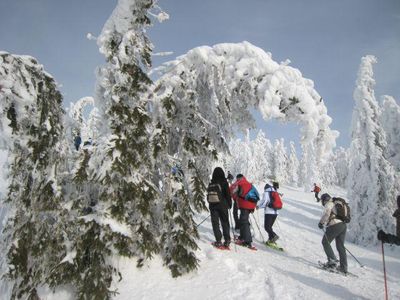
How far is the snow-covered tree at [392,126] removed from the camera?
91.5 feet

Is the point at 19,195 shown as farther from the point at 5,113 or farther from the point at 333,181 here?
the point at 333,181

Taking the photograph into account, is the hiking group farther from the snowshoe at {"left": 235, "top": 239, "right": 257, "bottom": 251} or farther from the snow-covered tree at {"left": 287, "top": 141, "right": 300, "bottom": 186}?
the snow-covered tree at {"left": 287, "top": 141, "right": 300, "bottom": 186}

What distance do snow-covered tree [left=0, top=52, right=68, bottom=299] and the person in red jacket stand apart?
4.79 meters

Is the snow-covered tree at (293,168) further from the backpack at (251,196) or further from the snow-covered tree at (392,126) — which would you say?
the backpack at (251,196)

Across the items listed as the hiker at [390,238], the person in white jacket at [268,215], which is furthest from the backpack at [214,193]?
the hiker at [390,238]

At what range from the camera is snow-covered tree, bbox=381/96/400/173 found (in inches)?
1097

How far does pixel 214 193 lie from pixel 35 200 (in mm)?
4073

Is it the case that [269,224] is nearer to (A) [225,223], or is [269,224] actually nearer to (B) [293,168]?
(A) [225,223]

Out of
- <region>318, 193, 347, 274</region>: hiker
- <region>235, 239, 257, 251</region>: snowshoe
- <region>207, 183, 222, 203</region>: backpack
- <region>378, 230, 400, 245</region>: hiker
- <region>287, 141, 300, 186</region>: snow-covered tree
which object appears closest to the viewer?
<region>378, 230, 400, 245</region>: hiker

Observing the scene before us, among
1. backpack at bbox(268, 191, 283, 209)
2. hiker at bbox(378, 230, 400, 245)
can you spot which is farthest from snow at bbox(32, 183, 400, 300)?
backpack at bbox(268, 191, 283, 209)

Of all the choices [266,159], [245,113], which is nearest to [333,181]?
[266,159]

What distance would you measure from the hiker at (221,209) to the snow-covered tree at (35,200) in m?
3.75

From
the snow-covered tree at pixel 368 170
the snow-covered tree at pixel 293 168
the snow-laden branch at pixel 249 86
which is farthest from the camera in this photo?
the snow-covered tree at pixel 293 168

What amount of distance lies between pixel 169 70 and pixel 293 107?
2.65 metres
